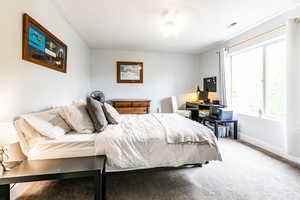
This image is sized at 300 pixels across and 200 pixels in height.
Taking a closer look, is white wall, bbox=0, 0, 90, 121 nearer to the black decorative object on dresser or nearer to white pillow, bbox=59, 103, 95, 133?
white pillow, bbox=59, 103, 95, 133

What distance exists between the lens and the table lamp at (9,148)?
103cm

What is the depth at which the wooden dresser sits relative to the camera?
165 inches

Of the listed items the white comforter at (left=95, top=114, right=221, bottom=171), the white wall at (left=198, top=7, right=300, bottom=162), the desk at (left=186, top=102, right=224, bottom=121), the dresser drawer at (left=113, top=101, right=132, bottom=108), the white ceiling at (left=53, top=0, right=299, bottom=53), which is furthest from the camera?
the dresser drawer at (left=113, top=101, right=132, bottom=108)

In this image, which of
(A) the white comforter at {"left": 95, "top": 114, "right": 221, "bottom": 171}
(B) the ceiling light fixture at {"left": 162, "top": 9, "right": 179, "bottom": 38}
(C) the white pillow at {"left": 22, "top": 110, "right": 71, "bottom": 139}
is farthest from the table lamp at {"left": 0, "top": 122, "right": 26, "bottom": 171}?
(B) the ceiling light fixture at {"left": 162, "top": 9, "right": 179, "bottom": 38}

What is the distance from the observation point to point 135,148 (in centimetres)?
154

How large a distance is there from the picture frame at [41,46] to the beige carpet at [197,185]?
155 centimetres

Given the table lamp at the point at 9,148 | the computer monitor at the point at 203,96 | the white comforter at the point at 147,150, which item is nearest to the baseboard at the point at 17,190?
the table lamp at the point at 9,148

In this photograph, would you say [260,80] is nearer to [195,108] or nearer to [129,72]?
[195,108]

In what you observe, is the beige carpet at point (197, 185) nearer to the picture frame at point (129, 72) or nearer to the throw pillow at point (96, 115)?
the throw pillow at point (96, 115)

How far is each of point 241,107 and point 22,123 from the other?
4171 mm

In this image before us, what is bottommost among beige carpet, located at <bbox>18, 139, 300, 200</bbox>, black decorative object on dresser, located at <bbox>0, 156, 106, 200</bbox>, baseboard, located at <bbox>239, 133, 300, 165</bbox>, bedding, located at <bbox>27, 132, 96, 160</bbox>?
beige carpet, located at <bbox>18, 139, 300, 200</bbox>

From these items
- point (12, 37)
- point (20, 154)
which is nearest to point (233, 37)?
point (12, 37)

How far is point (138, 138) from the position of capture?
61.8 inches

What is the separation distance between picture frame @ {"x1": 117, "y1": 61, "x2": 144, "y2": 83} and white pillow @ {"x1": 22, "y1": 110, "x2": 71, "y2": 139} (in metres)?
2.94
